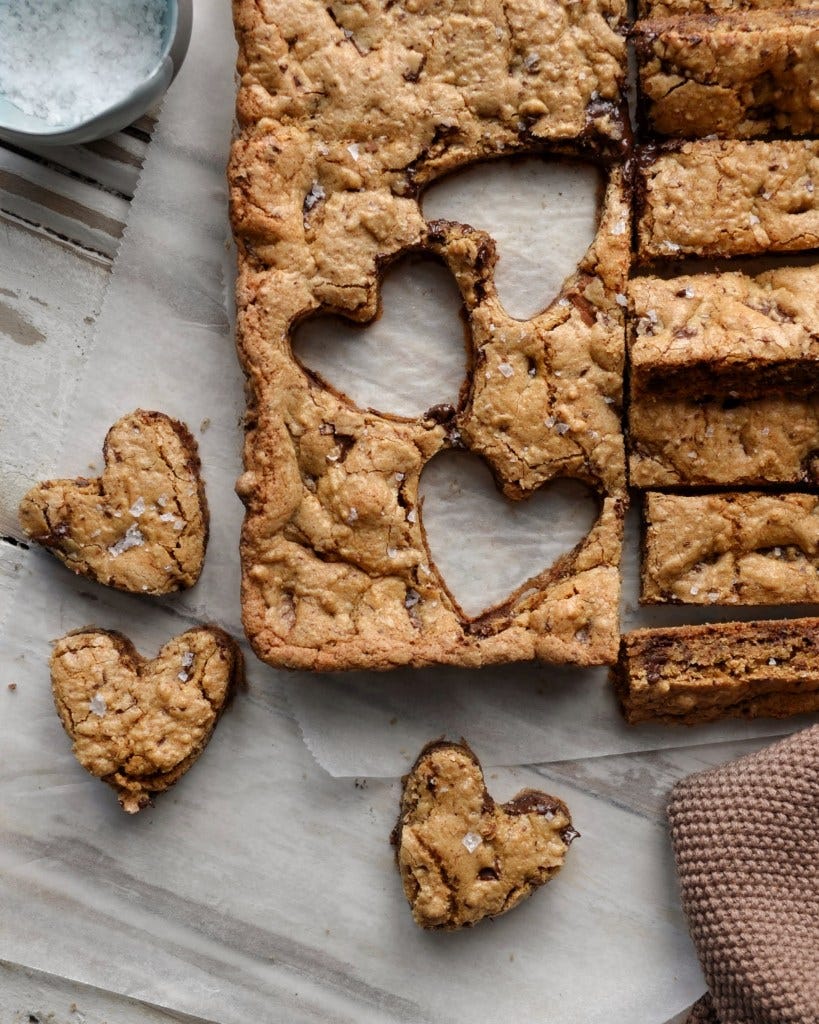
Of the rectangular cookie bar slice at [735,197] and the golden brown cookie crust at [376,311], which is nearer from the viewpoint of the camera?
the golden brown cookie crust at [376,311]

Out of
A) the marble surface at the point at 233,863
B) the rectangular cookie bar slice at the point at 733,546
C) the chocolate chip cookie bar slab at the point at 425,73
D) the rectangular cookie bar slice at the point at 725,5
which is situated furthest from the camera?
the marble surface at the point at 233,863

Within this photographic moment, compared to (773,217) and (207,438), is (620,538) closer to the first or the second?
(773,217)

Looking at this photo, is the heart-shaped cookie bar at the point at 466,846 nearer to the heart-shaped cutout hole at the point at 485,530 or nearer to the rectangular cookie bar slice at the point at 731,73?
the heart-shaped cutout hole at the point at 485,530

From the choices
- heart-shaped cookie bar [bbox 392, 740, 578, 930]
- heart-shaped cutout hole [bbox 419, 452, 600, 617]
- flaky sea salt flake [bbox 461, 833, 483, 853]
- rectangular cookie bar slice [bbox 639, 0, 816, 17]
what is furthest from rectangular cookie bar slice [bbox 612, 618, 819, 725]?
rectangular cookie bar slice [bbox 639, 0, 816, 17]

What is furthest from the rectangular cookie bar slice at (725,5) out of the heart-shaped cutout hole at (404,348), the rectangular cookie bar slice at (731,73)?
the heart-shaped cutout hole at (404,348)

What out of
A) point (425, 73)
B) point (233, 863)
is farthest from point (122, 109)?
point (233, 863)

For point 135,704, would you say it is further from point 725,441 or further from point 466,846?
point 725,441

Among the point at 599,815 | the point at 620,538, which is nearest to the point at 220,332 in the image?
the point at 620,538
